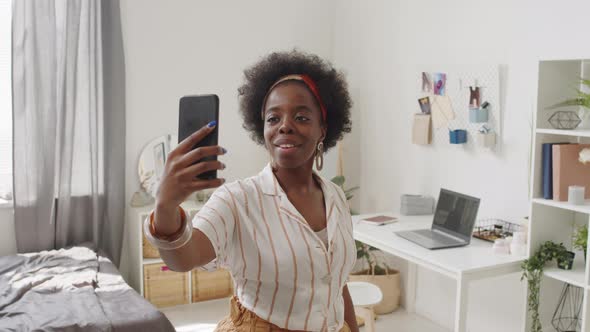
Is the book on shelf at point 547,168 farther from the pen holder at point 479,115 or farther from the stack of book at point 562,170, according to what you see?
the pen holder at point 479,115

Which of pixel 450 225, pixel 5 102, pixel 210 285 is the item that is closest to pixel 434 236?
pixel 450 225

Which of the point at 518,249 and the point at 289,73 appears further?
the point at 518,249

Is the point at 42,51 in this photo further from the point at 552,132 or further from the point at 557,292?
the point at 557,292

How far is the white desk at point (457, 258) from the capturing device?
8.59ft

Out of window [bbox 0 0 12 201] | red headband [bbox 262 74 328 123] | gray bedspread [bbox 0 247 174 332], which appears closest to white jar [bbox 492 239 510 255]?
gray bedspread [bbox 0 247 174 332]

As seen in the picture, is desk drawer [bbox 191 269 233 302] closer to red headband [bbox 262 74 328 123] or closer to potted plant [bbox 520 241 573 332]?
potted plant [bbox 520 241 573 332]

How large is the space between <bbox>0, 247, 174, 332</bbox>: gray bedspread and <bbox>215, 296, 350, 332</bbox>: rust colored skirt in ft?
5.03

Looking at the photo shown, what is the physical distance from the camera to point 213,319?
3.87 meters

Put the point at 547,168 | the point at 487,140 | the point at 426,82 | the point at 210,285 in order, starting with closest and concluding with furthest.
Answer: the point at 547,168, the point at 487,140, the point at 426,82, the point at 210,285

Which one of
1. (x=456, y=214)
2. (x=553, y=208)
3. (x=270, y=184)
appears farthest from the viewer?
(x=456, y=214)

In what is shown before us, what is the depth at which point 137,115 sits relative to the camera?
4199 mm

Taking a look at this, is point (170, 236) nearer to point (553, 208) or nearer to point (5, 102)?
point (553, 208)

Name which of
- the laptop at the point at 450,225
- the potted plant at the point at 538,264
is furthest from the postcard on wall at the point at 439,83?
the potted plant at the point at 538,264

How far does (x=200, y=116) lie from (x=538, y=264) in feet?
7.16
